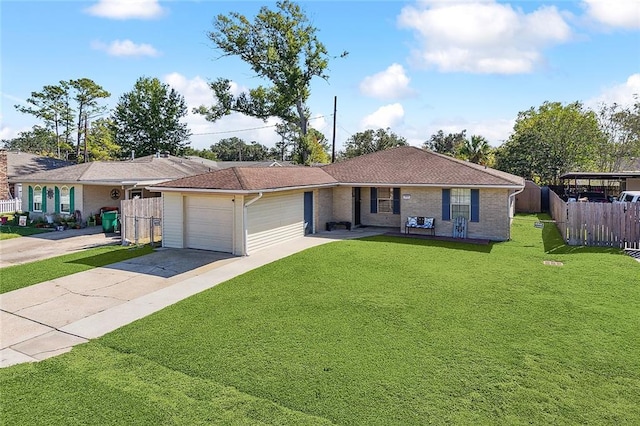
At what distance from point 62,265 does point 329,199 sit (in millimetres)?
11528

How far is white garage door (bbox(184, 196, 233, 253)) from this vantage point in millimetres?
14438

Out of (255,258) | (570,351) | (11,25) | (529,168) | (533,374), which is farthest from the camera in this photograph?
(529,168)

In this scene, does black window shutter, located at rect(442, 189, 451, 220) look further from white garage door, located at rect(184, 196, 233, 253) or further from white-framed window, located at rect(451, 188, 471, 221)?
white garage door, located at rect(184, 196, 233, 253)

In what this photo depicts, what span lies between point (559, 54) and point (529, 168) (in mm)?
20466

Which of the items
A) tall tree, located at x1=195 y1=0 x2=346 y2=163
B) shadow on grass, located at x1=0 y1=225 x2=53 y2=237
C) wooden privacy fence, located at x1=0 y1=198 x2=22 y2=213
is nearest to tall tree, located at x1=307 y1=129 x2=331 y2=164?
tall tree, located at x1=195 y1=0 x2=346 y2=163

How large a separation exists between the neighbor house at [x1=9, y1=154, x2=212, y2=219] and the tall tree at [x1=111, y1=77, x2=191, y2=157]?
2575cm

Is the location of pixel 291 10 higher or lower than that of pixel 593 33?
higher

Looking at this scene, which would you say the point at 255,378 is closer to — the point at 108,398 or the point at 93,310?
the point at 108,398

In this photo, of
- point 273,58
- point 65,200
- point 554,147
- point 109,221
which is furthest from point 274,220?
point 554,147

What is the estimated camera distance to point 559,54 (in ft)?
59.2

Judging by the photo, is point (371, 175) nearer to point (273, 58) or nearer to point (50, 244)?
point (50, 244)

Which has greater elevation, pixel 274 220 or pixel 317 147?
pixel 317 147

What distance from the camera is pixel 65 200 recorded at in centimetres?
2180

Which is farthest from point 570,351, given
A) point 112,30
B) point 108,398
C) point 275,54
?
point 275,54
